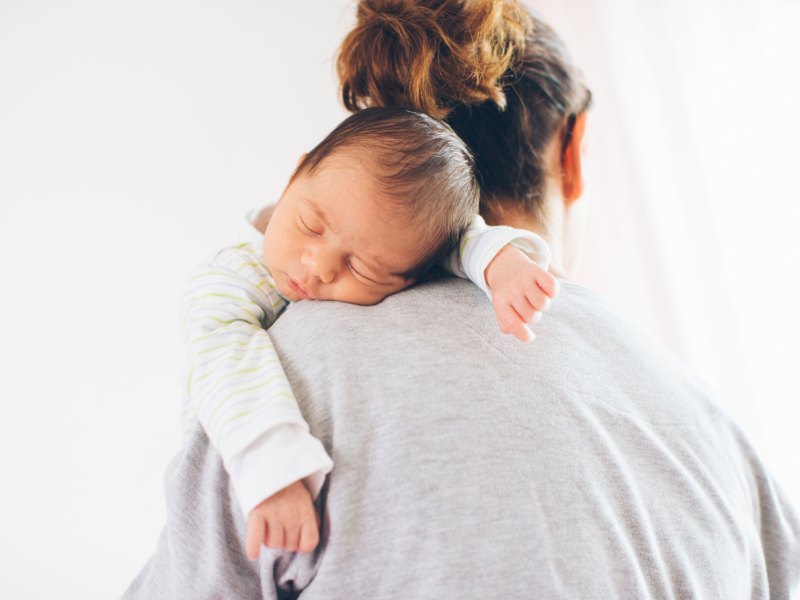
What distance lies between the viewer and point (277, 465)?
0.61 meters

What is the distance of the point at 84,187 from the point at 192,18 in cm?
Answer: 57

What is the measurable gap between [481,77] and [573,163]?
0.83ft

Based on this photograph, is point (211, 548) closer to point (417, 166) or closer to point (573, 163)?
point (417, 166)

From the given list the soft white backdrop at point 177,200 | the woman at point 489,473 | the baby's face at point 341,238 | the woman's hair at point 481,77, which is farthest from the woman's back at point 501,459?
the soft white backdrop at point 177,200

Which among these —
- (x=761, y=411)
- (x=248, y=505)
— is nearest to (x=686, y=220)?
(x=761, y=411)

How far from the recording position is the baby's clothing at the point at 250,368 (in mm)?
613

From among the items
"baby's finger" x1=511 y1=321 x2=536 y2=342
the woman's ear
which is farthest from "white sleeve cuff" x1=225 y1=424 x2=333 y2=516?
the woman's ear

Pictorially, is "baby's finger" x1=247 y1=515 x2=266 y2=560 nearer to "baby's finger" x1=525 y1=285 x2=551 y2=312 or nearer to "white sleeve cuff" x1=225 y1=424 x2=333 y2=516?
"white sleeve cuff" x1=225 y1=424 x2=333 y2=516

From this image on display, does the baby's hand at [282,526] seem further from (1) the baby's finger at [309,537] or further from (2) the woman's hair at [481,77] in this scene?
(2) the woman's hair at [481,77]

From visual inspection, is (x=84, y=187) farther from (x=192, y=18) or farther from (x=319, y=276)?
(x=319, y=276)

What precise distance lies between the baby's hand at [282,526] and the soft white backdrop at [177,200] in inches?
48.4

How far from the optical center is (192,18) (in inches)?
73.4

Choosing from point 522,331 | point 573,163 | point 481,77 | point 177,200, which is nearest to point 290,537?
point 522,331

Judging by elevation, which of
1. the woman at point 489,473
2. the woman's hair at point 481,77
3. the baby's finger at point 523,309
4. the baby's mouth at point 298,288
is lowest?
the woman at point 489,473
